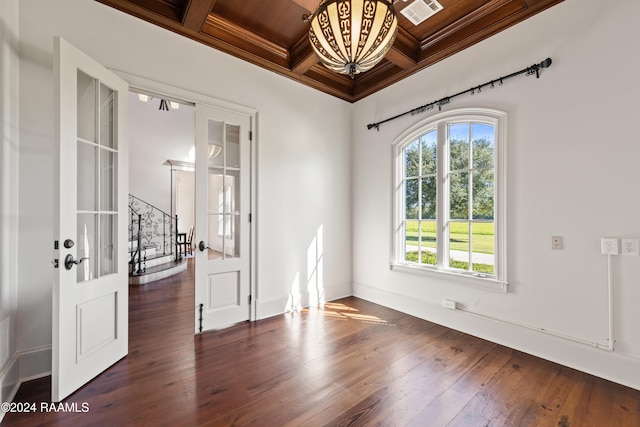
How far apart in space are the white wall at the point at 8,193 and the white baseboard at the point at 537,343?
3.73 metres

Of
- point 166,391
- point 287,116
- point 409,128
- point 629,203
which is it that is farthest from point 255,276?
point 629,203

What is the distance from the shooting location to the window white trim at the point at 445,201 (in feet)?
9.07

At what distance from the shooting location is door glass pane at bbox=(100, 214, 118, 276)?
231 cm

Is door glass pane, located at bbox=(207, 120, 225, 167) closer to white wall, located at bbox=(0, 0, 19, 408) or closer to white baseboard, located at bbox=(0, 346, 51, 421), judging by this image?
white wall, located at bbox=(0, 0, 19, 408)

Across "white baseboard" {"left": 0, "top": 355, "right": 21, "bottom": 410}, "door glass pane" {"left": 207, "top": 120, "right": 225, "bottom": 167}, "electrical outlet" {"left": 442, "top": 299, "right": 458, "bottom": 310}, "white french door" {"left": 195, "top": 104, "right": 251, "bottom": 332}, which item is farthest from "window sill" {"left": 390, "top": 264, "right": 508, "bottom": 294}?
"white baseboard" {"left": 0, "top": 355, "right": 21, "bottom": 410}

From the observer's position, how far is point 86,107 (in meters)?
2.19

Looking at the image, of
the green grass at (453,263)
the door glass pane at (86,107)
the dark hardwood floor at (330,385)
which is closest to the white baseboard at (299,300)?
the dark hardwood floor at (330,385)

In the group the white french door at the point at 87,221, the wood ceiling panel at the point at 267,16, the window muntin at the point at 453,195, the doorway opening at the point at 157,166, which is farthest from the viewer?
the doorway opening at the point at 157,166

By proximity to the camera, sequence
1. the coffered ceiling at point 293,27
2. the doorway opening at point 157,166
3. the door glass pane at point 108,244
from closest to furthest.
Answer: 1. the door glass pane at point 108,244
2. the coffered ceiling at point 293,27
3. the doorway opening at point 157,166

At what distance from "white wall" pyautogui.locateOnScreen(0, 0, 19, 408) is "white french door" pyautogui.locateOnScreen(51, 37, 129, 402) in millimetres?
400

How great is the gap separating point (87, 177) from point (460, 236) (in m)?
3.69

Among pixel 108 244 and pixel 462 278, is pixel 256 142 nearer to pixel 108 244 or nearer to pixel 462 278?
pixel 108 244

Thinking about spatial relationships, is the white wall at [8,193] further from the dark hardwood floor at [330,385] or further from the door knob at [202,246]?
the door knob at [202,246]

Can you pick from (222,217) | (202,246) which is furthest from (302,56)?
(202,246)
